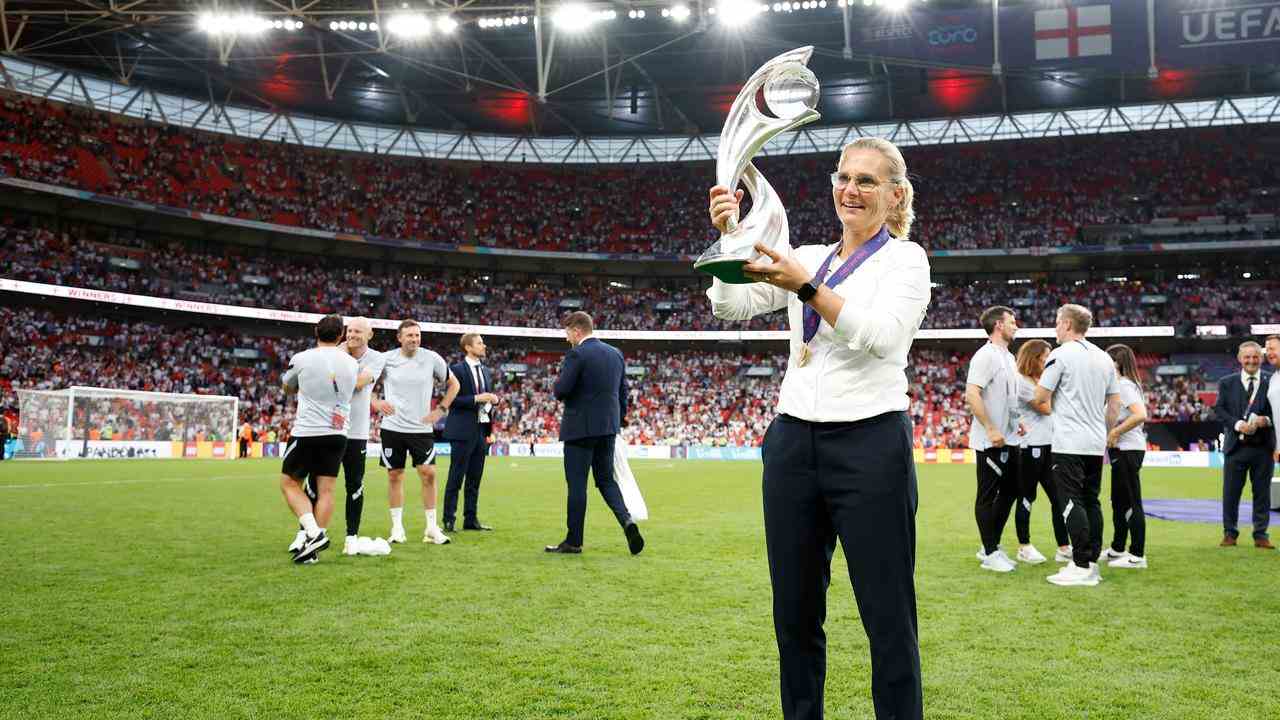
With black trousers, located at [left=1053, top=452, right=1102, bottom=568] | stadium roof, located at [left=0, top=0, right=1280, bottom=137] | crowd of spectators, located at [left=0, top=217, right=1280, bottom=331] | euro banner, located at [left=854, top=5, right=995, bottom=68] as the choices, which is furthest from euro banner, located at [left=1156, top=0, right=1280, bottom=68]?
black trousers, located at [left=1053, top=452, right=1102, bottom=568]

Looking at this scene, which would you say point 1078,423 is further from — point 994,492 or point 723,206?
point 723,206

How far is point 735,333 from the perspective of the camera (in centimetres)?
4688

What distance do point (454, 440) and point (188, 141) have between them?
1607 inches

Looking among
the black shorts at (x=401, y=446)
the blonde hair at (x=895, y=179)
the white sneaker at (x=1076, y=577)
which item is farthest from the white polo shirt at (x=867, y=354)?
the black shorts at (x=401, y=446)

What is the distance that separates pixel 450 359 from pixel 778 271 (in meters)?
45.4

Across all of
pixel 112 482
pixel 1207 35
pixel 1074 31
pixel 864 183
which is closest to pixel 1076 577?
pixel 864 183

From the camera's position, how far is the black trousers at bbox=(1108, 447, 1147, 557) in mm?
7398

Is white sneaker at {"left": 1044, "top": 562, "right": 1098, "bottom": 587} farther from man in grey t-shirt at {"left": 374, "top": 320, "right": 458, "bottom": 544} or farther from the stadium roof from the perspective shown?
the stadium roof

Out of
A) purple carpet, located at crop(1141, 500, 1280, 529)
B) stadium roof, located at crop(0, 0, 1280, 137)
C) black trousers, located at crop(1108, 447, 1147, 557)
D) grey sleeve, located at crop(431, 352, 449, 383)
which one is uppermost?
stadium roof, located at crop(0, 0, 1280, 137)

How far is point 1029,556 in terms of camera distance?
7652 millimetres

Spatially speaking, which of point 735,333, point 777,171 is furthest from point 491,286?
point 777,171

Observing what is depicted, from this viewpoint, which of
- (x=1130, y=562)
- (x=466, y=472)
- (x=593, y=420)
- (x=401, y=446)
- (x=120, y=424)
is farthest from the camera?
(x=120, y=424)

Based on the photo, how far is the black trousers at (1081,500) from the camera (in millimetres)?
6398

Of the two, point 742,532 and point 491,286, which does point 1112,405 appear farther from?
point 491,286
